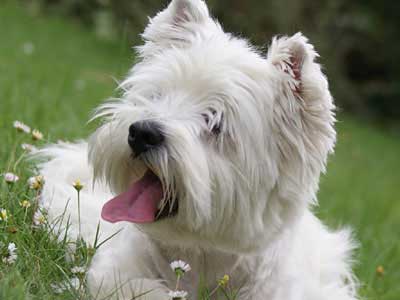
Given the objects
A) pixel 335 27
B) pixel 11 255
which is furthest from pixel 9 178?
pixel 335 27

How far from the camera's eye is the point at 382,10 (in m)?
20.3

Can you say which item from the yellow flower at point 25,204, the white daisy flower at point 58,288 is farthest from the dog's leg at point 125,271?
the yellow flower at point 25,204

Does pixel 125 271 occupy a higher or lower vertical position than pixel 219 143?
lower

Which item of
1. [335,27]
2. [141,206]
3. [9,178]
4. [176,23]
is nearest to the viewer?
[141,206]

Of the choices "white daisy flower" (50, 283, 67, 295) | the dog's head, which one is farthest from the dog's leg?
the dog's head

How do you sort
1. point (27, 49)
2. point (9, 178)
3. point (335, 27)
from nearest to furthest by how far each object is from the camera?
point (9, 178)
point (27, 49)
point (335, 27)

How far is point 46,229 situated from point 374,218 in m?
5.02

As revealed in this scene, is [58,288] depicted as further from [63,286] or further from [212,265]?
[212,265]

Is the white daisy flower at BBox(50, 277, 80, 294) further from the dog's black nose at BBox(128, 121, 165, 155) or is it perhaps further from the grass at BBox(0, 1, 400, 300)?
the dog's black nose at BBox(128, 121, 165, 155)

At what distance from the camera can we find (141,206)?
127 inches

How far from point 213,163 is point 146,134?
337 millimetres

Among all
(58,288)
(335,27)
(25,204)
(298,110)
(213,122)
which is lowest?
→ (58,288)

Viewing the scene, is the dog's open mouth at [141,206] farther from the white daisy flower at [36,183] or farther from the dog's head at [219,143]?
the white daisy flower at [36,183]

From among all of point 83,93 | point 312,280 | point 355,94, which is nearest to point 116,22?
point 355,94
